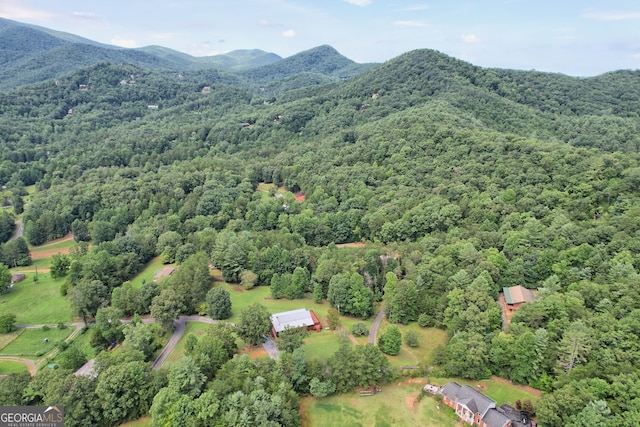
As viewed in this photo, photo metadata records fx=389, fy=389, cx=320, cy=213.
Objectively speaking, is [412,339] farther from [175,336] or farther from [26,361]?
[26,361]

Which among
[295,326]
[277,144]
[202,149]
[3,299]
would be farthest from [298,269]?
[202,149]

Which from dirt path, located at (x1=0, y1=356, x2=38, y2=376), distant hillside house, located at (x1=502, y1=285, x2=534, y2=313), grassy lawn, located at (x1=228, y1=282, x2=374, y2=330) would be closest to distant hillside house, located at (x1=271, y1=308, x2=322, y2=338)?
grassy lawn, located at (x1=228, y1=282, x2=374, y2=330)

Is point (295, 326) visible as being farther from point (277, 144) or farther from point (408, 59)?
point (408, 59)

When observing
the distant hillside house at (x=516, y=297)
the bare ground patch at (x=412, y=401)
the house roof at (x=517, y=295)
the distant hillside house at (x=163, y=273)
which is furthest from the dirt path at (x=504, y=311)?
the distant hillside house at (x=163, y=273)

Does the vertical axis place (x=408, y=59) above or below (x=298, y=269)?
above

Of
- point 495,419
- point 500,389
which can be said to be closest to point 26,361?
point 495,419

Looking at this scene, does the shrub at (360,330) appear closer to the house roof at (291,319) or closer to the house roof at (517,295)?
the house roof at (291,319)
